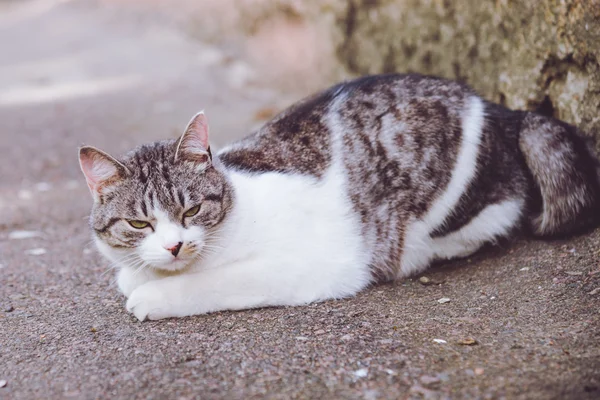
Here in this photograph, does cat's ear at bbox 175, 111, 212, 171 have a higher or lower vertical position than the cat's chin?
higher

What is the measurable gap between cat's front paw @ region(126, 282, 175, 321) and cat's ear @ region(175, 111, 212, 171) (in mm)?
491

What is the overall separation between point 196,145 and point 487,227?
1291 mm

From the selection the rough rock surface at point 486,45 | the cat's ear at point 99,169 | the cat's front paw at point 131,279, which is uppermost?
the rough rock surface at point 486,45

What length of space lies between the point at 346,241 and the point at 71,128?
442 centimetres

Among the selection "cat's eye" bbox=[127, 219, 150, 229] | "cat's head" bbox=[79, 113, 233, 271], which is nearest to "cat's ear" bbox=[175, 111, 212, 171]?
"cat's head" bbox=[79, 113, 233, 271]

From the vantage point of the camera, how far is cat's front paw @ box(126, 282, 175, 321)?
96.1 inches

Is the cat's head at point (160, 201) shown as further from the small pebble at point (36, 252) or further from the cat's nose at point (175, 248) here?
the small pebble at point (36, 252)

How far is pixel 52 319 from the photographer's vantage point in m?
2.58

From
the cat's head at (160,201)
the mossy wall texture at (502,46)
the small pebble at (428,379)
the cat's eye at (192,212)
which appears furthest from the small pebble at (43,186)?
the small pebble at (428,379)

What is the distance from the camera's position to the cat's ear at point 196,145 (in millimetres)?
2488

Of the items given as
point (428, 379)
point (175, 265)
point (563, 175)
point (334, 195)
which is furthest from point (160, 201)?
point (563, 175)

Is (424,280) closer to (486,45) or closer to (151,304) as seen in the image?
(151,304)

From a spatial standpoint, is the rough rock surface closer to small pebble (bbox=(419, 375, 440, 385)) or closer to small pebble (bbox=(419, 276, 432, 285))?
small pebble (bbox=(419, 276, 432, 285))

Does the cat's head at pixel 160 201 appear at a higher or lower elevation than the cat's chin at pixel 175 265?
higher
